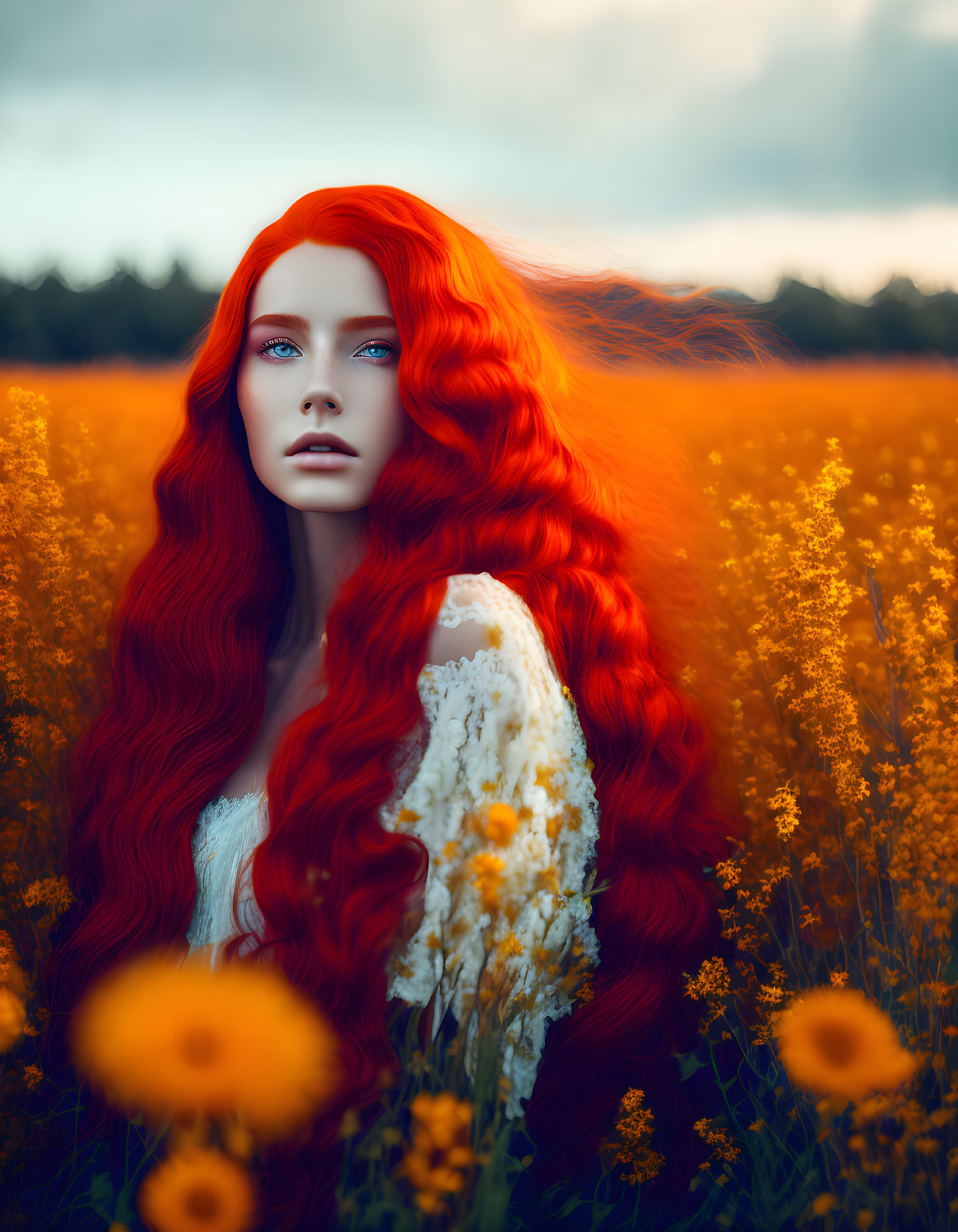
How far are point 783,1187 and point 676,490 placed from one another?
123cm

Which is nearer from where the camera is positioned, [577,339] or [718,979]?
[718,979]

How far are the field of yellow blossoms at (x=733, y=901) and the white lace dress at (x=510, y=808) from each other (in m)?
0.10

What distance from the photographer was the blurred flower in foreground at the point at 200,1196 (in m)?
1.00

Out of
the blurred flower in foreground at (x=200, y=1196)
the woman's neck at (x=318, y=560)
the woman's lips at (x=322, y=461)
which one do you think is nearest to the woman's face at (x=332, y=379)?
the woman's lips at (x=322, y=461)

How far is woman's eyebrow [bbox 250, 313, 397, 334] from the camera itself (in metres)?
1.51

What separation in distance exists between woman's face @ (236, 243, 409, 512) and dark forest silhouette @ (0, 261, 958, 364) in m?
0.53

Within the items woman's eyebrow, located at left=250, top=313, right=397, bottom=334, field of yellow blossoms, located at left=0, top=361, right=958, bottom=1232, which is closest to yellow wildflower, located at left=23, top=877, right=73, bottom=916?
field of yellow blossoms, located at left=0, top=361, right=958, bottom=1232

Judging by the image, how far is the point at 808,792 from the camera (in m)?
1.59

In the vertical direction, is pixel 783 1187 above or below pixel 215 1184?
below

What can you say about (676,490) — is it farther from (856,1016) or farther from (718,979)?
(856,1016)

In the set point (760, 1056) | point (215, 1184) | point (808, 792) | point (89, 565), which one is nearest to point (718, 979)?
point (760, 1056)

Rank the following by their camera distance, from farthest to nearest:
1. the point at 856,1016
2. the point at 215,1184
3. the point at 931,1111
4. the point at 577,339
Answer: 1. the point at 577,339
2. the point at 931,1111
3. the point at 856,1016
4. the point at 215,1184

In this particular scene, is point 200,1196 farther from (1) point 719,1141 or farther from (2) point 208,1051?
(1) point 719,1141

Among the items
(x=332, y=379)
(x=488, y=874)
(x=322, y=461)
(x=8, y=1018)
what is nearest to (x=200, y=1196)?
(x=8, y=1018)
